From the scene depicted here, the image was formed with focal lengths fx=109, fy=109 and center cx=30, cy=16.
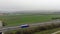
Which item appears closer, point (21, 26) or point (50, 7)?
point (21, 26)

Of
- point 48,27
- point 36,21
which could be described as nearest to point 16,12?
point 36,21

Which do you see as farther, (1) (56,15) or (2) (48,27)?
(1) (56,15)

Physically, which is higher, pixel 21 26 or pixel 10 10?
pixel 10 10

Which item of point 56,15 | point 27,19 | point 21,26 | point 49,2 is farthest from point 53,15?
point 21,26

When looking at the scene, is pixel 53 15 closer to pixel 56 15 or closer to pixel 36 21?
pixel 56 15

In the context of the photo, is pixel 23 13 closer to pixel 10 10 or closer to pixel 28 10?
pixel 28 10

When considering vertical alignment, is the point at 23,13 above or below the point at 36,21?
above

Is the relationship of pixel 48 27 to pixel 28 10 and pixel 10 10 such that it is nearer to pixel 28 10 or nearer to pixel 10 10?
pixel 28 10

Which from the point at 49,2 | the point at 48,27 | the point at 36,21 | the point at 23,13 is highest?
the point at 49,2
